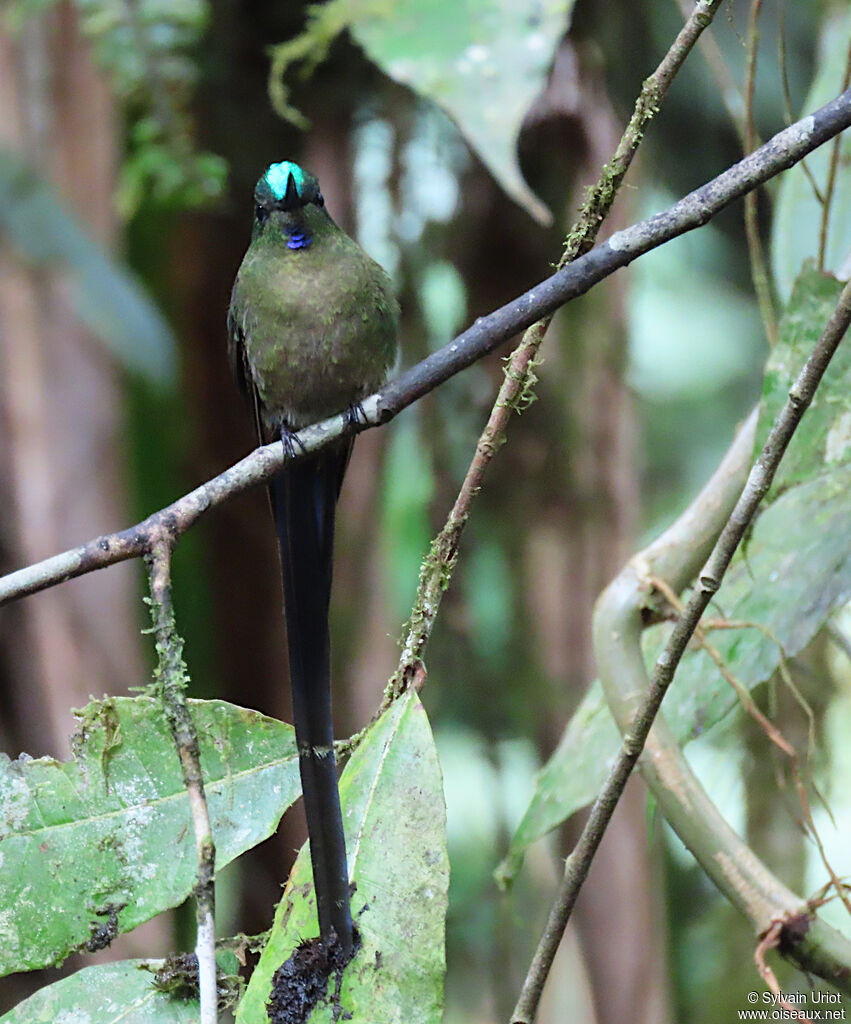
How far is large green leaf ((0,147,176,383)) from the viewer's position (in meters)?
2.59

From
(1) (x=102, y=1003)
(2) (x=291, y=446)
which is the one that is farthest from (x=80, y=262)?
(1) (x=102, y=1003)

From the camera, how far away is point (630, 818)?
251cm

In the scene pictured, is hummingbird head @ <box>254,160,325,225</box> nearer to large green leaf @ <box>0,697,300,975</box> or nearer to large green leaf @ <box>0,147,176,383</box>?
large green leaf @ <box>0,147,176,383</box>

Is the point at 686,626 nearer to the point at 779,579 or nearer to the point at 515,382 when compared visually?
the point at 515,382

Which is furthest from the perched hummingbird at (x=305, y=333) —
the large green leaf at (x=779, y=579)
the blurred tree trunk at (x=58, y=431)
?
the blurred tree trunk at (x=58, y=431)

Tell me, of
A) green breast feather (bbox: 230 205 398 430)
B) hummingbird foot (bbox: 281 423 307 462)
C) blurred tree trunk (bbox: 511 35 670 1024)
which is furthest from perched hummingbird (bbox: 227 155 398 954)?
blurred tree trunk (bbox: 511 35 670 1024)

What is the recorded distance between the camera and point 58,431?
2854 millimetres

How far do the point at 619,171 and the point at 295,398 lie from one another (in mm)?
914

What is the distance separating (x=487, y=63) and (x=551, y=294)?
741mm

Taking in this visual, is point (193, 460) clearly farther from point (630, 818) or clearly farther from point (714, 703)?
point (714, 703)

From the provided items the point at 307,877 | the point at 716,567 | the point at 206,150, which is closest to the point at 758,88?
the point at 206,150

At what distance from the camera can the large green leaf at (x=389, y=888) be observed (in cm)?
99

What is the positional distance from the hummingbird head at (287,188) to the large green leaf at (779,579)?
35.2 inches

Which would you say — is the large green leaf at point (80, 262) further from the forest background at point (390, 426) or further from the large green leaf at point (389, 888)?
the large green leaf at point (389, 888)
